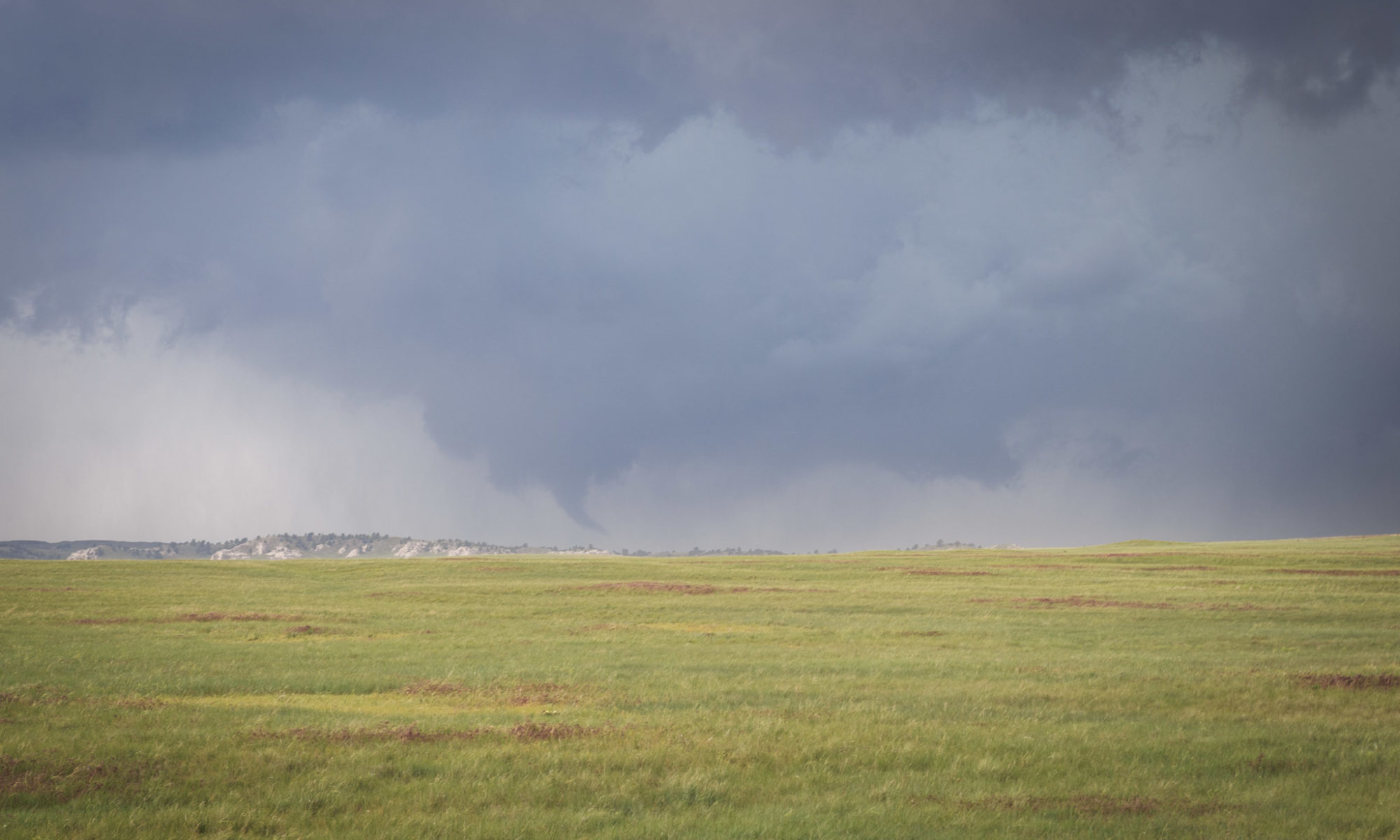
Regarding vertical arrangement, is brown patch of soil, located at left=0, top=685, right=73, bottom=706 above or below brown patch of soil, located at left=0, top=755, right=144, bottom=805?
below

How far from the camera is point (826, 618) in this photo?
43.6 m

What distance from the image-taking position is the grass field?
42.0ft

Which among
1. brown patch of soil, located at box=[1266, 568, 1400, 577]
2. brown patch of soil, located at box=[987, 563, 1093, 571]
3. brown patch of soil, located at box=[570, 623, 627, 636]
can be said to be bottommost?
brown patch of soil, located at box=[987, 563, 1093, 571]

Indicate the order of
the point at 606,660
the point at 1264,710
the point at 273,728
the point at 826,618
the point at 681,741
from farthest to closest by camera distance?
the point at 826,618
the point at 606,660
the point at 1264,710
the point at 273,728
the point at 681,741

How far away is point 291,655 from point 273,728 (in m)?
13.8

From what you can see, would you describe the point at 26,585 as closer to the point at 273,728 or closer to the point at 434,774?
the point at 273,728

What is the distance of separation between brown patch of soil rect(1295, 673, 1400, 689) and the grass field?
0.12 meters

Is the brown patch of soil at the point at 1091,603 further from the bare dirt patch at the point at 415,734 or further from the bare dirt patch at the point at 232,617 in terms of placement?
the bare dirt patch at the point at 232,617

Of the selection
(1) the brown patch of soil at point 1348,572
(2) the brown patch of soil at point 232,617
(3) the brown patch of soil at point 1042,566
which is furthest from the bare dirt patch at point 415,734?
(3) the brown patch of soil at point 1042,566

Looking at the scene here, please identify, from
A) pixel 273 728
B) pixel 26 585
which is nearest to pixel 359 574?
pixel 26 585

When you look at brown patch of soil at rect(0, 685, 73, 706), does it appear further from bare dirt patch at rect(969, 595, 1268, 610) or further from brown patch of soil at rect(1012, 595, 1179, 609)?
brown patch of soil at rect(1012, 595, 1179, 609)

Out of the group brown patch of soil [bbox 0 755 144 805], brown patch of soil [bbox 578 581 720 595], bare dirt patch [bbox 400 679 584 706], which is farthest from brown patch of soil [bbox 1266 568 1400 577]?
brown patch of soil [bbox 0 755 144 805]

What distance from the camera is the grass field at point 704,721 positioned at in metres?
12.8

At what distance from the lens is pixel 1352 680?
76.6 ft
